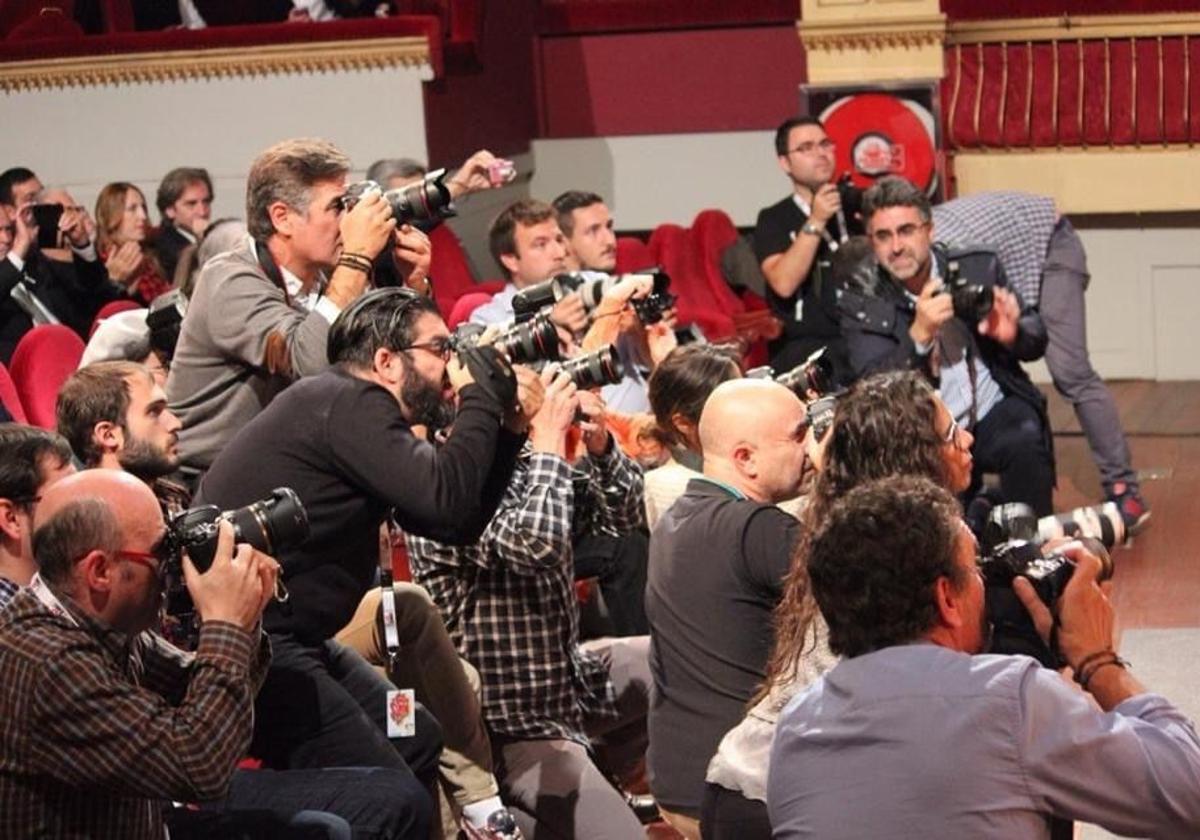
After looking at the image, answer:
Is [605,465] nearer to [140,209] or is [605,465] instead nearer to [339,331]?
[339,331]

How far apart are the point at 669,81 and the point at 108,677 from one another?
6653 mm

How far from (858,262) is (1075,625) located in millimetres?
3333

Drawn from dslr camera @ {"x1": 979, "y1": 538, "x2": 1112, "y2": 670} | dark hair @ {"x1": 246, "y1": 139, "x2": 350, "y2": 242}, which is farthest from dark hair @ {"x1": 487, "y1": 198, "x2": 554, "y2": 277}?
dslr camera @ {"x1": 979, "y1": 538, "x2": 1112, "y2": 670}

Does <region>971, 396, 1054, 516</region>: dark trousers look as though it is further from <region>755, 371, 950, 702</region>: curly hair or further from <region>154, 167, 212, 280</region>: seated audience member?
<region>154, 167, 212, 280</region>: seated audience member

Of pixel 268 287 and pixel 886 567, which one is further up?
pixel 268 287

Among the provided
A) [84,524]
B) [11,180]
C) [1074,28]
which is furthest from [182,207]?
[84,524]

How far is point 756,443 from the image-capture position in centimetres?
306

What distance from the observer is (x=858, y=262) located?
5.47 m

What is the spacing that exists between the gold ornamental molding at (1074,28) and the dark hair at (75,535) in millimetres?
5701

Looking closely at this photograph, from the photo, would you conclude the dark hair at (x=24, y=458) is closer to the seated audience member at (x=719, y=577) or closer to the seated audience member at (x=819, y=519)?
the seated audience member at (x=719, y=577)

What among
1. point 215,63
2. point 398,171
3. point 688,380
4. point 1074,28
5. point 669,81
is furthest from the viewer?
point 669,81

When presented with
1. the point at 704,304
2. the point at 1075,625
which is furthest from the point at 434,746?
the point at 704,304

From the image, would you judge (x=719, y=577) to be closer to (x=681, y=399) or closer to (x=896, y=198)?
(x=681, y=399)

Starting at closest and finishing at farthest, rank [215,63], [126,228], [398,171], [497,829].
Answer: [497,829] < [398,171] < [126,228] < [215,63]
